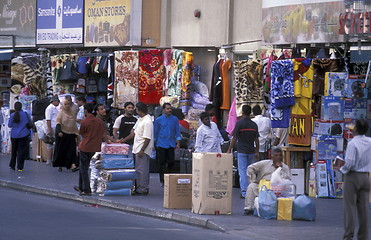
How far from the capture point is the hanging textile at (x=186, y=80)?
24.5 m

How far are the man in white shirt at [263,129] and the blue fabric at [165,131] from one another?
181cm

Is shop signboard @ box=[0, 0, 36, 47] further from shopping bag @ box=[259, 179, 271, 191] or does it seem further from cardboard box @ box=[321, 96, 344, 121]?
shopping bag @ box=[259, 179, 271, 191]

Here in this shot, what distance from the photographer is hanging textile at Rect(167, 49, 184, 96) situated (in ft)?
81.0

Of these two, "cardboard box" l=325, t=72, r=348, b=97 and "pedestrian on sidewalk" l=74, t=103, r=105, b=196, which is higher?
"cardboard box" l=325, t=72, r=348, b=97

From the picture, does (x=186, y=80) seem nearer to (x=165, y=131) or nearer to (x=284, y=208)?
(x=165, y=131)

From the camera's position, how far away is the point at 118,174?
63.0ft

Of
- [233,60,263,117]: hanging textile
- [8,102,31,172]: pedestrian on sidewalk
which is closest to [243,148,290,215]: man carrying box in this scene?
[233,60,263,117]: hanging textile

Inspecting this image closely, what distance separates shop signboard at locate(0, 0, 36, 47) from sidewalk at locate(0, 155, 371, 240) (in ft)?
29.2

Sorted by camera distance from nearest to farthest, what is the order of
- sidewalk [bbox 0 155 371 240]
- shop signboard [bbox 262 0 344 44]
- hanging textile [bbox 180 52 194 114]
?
sidewalk [bbox 0 155 371 240] → shop signboard [bbox 262 0 344 44] → hanging textile [bbox 180 52 194 114]

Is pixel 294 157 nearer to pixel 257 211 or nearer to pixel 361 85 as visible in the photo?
pixel 361 85

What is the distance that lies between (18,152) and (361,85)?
972 centimetres

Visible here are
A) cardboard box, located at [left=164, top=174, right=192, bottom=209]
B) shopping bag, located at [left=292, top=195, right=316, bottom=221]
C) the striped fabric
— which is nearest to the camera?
the striped fabric

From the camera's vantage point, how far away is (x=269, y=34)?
22.0m

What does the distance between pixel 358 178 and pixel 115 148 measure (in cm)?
758
